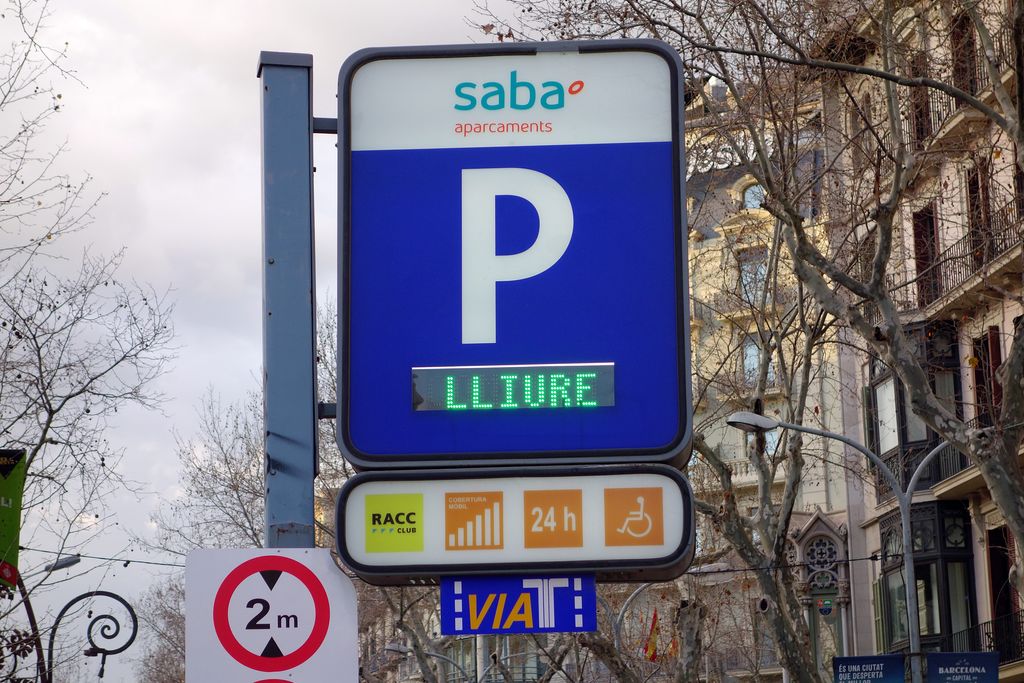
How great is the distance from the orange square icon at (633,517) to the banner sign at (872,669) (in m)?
14.3

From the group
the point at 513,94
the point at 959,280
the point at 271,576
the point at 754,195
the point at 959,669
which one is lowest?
the point at 959,669

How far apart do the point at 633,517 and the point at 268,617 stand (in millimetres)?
868

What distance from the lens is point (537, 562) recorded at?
3631mm

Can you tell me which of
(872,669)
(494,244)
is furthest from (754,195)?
(494,244)

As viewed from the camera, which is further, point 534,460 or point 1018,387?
point 1018,387

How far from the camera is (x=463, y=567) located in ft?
12.0

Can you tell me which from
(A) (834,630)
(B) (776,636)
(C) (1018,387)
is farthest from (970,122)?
(A) (834,630)

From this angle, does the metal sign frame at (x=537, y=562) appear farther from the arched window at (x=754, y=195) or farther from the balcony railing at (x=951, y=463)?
the balcony railing at (x=951, y=463)

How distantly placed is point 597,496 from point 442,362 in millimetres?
499

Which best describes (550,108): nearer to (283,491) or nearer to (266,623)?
(283,491)

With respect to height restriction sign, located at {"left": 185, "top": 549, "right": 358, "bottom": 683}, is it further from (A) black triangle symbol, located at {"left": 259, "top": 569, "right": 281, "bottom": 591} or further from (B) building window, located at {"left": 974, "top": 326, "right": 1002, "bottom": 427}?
(B) building window, located at {"left": 974, "top": 326, "right": 1002, "bottom": 427}

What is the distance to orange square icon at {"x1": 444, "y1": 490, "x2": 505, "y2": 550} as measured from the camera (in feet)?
12.0

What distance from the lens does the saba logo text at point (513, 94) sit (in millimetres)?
4031

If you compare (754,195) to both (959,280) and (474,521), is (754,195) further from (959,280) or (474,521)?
(474,521)
